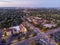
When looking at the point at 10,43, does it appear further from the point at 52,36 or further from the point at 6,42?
the point at 52,36

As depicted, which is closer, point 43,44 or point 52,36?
point 43,44

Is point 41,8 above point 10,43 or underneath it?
above

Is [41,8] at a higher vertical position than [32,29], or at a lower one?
higher

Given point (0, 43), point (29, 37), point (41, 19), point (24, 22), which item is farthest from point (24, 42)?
point (41, 19)

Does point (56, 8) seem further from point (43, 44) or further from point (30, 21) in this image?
point (43, 44)

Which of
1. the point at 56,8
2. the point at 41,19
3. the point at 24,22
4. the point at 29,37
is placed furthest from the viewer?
the point at 56,8

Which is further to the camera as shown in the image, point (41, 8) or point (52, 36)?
point (41, 8)

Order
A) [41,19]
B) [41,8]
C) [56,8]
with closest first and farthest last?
1. [41,19]
2. [56,8]
3. [41,8]

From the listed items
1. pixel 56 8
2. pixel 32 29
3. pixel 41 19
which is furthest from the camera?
pixel 56 8

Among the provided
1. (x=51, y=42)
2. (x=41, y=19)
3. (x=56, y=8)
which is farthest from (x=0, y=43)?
(x=56, y=8)
